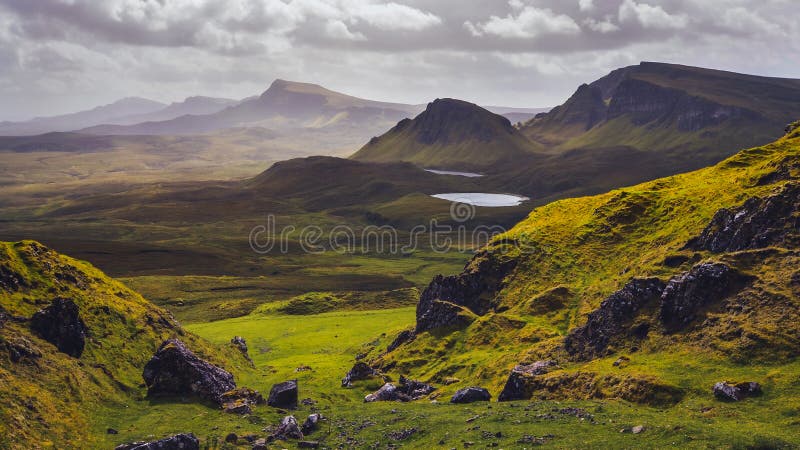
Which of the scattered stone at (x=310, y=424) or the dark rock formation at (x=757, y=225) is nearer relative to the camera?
the scattered stone at (x=310, y=424)

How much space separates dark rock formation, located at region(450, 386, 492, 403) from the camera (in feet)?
173

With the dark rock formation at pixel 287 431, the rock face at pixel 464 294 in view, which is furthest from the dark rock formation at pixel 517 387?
the rock face at pixel 464 294

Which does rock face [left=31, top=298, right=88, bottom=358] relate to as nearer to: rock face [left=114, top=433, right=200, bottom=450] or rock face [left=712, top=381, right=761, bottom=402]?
rock face [left=114, top=433, right=200, bottom=450]

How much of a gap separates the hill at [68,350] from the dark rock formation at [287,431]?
41.1 feet

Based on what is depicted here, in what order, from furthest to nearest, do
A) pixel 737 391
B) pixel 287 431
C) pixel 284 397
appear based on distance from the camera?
pixel 284 397
pixel 287 431
pixel 737 391

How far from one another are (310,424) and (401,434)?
911 centimetres

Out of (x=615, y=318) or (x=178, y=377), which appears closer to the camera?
(x=615, y=318)

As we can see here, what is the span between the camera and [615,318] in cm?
5697

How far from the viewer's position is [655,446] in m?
34.1

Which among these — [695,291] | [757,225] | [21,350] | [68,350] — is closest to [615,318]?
[695,291]

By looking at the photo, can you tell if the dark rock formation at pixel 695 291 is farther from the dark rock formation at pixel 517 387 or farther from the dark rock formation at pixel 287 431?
the dark rock formation at pixel 287 431

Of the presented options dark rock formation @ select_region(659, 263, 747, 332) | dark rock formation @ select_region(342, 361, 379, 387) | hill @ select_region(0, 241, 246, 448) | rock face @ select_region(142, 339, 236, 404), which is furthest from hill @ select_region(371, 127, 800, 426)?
hill @ select_region(0, 241, 246, 448)

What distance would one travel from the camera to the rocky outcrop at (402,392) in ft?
199

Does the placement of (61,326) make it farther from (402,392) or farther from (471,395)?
(471,395)
